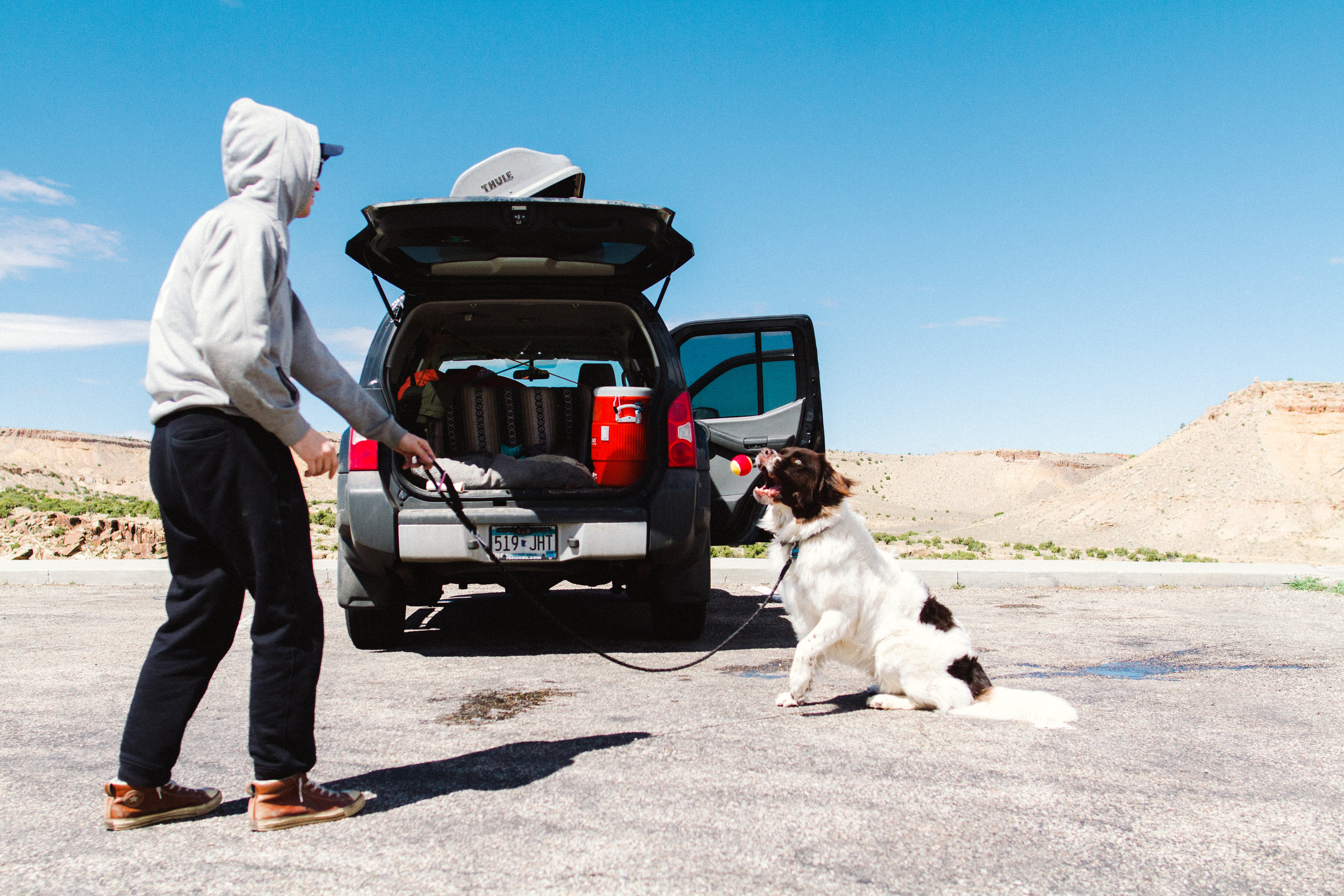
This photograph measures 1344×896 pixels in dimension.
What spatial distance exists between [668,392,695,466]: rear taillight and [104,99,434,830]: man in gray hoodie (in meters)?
2.79

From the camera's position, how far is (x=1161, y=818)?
9.07 feet

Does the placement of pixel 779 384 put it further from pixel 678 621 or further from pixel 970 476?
pixel 970 476

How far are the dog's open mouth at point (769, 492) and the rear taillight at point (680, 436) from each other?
89 centimetres

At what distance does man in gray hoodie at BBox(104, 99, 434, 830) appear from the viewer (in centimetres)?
255

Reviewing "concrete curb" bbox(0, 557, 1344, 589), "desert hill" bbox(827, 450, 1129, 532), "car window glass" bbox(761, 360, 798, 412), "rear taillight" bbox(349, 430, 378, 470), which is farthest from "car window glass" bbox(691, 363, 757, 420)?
"desert hill" bbox(827, 450, 1129, 532)

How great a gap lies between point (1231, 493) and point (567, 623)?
36843 mm

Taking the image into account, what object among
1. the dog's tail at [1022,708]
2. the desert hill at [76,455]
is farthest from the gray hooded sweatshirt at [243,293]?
the desert hill at [76,455]

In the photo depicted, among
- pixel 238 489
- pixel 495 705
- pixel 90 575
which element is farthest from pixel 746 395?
pixel 90 575

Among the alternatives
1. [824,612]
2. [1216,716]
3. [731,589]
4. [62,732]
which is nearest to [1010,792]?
[824,612]

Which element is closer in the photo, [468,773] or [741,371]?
[468,773]

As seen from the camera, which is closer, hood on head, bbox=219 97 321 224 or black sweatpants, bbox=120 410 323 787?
black sweatpants, bbox=120 410 323 787

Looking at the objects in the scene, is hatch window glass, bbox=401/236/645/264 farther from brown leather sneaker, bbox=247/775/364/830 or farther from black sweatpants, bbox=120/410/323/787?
brown leather sneaker, bbox=247/775/364/830

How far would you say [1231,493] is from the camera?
36.1m

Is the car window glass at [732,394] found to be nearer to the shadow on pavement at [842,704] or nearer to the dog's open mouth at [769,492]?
the dog's open mouth at [769,492]
